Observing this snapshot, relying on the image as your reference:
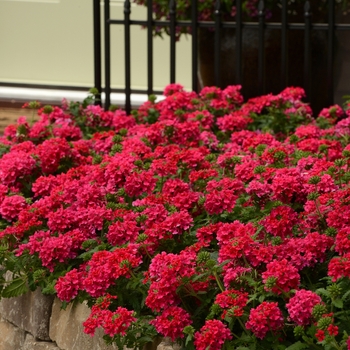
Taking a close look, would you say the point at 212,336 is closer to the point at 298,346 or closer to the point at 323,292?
the point at 298,346

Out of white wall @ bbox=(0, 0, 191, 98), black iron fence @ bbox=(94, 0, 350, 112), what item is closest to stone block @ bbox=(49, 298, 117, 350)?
black iron fence @ bbox=(94, 0, 350, 112)

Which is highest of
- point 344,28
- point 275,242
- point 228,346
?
point 344,28

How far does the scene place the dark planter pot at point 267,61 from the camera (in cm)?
571

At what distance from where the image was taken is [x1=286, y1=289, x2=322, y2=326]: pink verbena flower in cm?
261

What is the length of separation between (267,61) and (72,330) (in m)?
2.92

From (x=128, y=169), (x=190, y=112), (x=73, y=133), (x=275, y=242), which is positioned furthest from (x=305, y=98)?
(x=275, y=242)

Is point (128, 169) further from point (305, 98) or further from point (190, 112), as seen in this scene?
point (305, 98)

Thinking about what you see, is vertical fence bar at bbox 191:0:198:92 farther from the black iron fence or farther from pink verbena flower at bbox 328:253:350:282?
pink verbena flower at bbox 328:253:350:282

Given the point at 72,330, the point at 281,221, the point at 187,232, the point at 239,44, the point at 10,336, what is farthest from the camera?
the point at 239,44

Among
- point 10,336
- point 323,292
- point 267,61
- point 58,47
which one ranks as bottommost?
point 10,336

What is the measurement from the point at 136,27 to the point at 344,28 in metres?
2.96

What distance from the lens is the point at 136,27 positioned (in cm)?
778

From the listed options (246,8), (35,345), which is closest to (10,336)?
(35,345)

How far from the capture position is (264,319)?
8.64 ft
